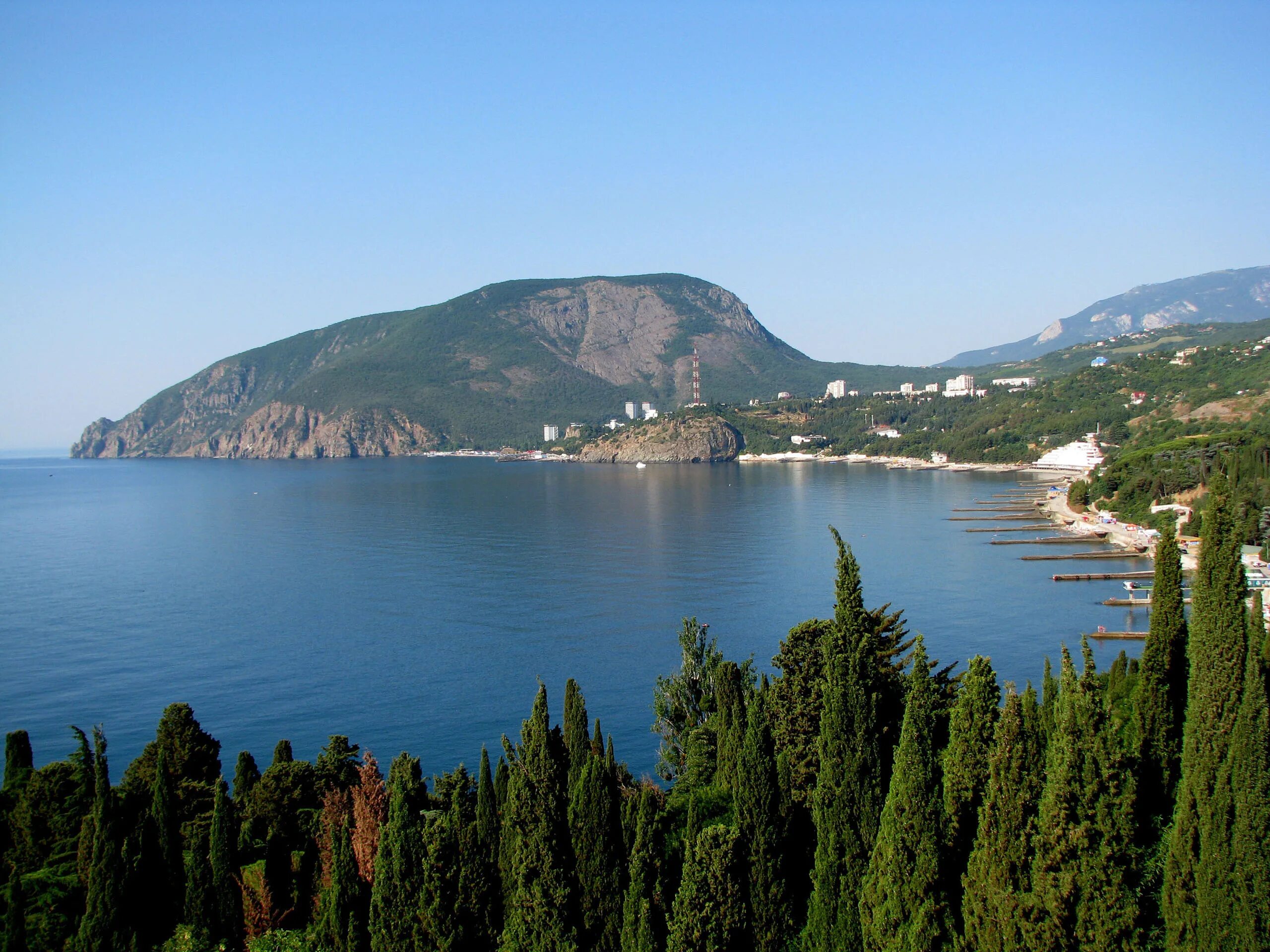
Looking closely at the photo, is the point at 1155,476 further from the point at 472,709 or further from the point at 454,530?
the point at 472,709

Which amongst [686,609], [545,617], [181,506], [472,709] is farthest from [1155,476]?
[181,506]

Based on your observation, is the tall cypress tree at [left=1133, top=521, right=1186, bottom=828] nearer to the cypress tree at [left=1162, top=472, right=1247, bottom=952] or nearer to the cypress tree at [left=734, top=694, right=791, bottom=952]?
the cypress tree at [left=1162, top=472, right=1247, bottom=952]

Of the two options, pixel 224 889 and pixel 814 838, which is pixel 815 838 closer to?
pixel 814 838

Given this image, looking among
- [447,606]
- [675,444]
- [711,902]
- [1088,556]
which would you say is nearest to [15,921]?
[711,902]

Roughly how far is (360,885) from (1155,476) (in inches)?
2136

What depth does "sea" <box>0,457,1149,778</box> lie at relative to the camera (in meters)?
24.0

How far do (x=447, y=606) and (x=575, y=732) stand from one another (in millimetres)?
24135

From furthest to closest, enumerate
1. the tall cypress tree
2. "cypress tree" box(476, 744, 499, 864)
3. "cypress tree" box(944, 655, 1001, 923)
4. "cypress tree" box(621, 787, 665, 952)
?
"cypress tree" box(476, 744, 499, 864) → the tall cypress tree → "cypress tree" box(621, 787, 665, 952) → "cypress tree" box(944, 655, 1001, 923)

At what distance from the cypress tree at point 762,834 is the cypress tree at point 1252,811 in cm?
371

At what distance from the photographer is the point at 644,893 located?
29.6ft

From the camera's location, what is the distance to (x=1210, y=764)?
8.31 metres

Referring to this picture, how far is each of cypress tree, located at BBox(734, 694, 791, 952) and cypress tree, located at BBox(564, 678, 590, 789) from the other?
93.8 inches

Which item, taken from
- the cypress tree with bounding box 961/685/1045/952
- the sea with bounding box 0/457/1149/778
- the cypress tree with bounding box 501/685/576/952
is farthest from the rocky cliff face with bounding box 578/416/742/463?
the cypress tree with bounding box 961/685/1045/952

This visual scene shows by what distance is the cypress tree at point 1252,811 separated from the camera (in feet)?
25.3
